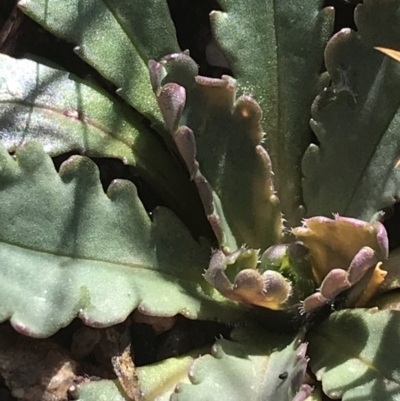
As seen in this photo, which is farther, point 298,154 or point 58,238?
point 298,154

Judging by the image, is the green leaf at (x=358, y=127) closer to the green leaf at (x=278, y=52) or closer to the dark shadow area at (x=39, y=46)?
the green leaf at (x=278, y=52)

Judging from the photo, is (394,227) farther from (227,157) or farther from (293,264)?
(227,157)

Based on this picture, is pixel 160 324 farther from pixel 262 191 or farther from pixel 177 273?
pixel 262 191

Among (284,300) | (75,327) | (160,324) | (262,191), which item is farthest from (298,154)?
(75,327)

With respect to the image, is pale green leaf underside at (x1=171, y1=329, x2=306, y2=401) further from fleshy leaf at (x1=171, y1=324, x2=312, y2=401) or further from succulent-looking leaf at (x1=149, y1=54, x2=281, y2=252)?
succulent-looking leaf at (x1=149, y1=54, x2=281, y2=252)

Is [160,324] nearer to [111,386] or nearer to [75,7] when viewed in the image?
[111,386]

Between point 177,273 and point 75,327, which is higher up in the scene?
point 177,273

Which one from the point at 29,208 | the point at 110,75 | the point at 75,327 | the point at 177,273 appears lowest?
the point at 75,327

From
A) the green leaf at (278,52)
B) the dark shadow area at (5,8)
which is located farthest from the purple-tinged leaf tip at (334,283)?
the dark shadow area at (5,8)
